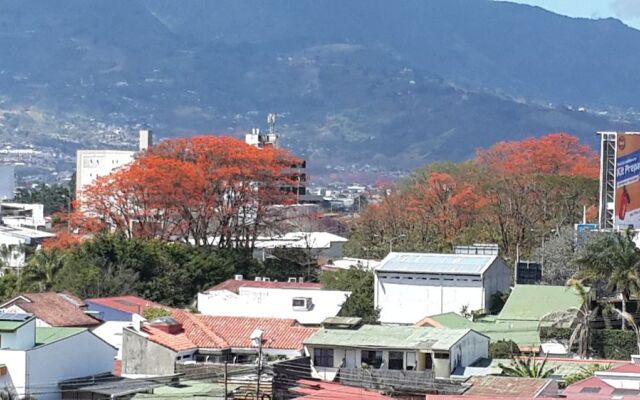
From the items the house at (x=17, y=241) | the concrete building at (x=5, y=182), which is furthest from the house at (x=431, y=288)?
the concrete building at (x=5, y=182)

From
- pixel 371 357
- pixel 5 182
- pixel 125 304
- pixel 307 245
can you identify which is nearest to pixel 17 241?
pixel 307 245

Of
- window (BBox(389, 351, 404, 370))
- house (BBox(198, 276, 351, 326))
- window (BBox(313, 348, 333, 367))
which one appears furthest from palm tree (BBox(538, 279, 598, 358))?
house (BBox(198, 276, 351, 326))

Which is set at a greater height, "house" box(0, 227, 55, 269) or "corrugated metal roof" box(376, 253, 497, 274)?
"house" box(0, 227, 55, 269)

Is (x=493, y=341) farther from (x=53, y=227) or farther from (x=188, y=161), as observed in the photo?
(x=53, y=227)

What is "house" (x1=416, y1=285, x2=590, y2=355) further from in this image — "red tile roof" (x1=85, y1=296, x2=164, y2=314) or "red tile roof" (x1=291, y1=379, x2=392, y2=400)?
"red tile roof" (x1=85, y1=296, x2=164, y2=314)

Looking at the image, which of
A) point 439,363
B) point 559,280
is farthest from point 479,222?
point 439,363

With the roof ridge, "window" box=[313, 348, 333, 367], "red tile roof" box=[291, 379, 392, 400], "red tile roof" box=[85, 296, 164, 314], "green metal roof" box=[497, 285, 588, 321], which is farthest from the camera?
"red tile roof" box=[85, 296, 164, 314]

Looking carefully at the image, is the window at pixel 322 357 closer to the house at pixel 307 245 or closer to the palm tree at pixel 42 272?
the palm tree at pixel 42 272
